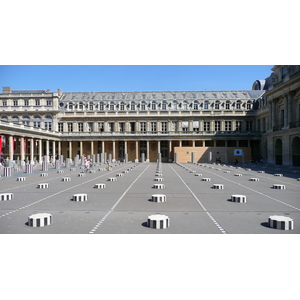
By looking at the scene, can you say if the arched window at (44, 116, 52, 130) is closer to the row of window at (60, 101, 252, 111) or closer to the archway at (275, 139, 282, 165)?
the row of window at (60, 101, 252, 111)

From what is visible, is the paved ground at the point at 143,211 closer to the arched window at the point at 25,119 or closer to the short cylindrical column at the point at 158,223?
the short cylindrical column at the point at 158,223

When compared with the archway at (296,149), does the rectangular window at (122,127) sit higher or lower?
higher

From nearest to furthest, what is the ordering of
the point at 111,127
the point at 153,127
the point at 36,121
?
the point at 36,121
the point at 153,127
the point at 111,127

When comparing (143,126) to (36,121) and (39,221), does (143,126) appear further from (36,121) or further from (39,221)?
(39,221)

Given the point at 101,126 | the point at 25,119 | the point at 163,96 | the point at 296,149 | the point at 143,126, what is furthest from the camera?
the point at 163,96

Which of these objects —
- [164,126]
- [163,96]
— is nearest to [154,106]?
[163,96]

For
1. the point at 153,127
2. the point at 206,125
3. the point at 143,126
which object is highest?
the point at 143,126

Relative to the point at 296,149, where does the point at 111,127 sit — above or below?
above

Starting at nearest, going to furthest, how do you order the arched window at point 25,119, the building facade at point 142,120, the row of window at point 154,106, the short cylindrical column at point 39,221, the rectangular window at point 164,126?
the short cylindrical column at point 39,221
the building facade at point 142,120
the arched window at point 25,119
the rectangular window at point 164,126
the row of window at point 154,106

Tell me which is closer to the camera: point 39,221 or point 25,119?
point 39,221

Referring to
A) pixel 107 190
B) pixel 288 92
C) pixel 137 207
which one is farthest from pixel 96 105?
pixel 137 207

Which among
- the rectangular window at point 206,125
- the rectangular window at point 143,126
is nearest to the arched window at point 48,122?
the rectangular window at point 143,126

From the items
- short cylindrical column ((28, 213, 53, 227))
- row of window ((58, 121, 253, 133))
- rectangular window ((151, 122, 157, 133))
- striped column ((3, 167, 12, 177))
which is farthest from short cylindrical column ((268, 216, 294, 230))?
rectangular window ((151, 122, 157, 133))

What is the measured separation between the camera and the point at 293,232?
29.8 ft
